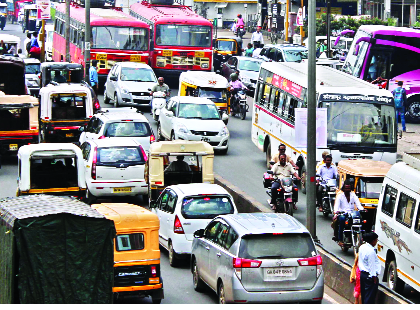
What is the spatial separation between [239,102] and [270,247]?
21937mm

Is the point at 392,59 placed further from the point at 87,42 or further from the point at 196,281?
the point at 196,281

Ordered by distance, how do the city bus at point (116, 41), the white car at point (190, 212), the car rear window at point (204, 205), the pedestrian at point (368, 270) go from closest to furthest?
the pedestrian at point (368, 270), the white car at point (190, 212), the car rear window at point (204, 205), the city bus at point (116, 41)

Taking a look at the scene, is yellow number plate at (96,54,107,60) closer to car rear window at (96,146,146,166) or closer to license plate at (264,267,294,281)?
car rear window at (96,146,146,166)

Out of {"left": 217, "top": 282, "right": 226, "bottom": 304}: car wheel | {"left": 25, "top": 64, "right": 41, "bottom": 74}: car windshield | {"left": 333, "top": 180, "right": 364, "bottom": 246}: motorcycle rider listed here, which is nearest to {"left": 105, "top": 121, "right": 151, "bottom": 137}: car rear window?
{"left": 333, "top": 180, "right": 364, "bottom": 246}: motorcycle rider

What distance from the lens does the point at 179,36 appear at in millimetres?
41906

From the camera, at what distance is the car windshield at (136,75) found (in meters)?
35.7

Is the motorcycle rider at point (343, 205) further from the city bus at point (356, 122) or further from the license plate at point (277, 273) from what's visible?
the license plate at point (277, 273)

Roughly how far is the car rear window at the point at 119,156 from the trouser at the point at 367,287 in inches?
369

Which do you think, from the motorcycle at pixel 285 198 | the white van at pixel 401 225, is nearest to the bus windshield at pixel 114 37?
the motorcycle at pixel 285 198

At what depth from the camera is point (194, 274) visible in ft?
54.5

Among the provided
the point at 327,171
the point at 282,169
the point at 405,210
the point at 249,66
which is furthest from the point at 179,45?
the point at 405,210

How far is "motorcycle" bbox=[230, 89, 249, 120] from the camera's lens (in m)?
35.4
